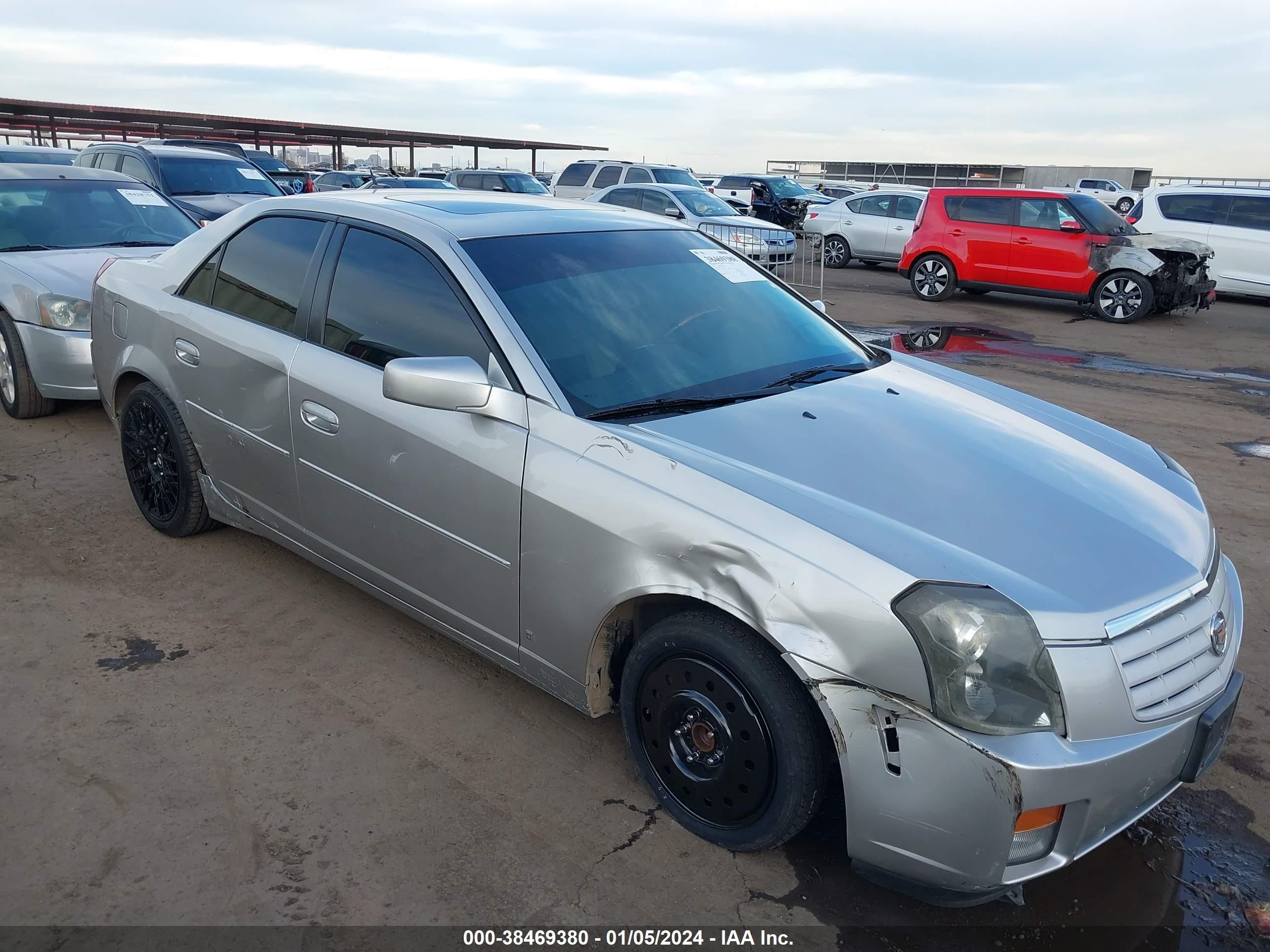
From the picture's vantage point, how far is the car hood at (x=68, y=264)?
6094 mm

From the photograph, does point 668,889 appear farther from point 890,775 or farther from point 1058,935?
point 1058,935

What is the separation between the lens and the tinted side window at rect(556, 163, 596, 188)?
66.3 feet

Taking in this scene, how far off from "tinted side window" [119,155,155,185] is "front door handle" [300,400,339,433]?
33.6ft

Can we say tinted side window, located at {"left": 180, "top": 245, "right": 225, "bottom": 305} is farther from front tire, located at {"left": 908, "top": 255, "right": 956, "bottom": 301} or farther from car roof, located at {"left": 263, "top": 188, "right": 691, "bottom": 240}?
front tire, located at {"left": 908, "top": 255, "right": 956, "bottom": 301}

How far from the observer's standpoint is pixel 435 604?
3.22 metres

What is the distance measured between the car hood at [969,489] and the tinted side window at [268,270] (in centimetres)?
170

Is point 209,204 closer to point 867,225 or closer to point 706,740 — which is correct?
point 706,740

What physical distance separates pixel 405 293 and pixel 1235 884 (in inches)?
118

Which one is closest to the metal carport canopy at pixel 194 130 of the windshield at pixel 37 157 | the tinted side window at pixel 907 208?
the windshield at pixel 37 157

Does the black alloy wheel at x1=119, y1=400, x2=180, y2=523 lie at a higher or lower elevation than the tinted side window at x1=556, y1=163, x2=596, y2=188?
lower

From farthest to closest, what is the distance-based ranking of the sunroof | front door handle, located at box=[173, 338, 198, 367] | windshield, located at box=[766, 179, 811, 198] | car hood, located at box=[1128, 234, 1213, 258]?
1. windshield, located at box=[766, 179, 811, 198]
2. car hood, located at box=[1128, 234, 1213, 258]
3. front door handle, located at box=[173, 338, 198, 367]
4. the sunroof

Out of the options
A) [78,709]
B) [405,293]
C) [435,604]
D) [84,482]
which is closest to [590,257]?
[405,293]

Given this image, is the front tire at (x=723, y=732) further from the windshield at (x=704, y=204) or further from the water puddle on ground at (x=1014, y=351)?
the windshield at (x=704, y=204)

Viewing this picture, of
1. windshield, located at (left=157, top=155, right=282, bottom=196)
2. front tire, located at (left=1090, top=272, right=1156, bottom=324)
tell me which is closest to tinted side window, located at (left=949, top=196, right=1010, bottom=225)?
front tire, located at (left=1090, top=272, right=1156, bottom=324)
